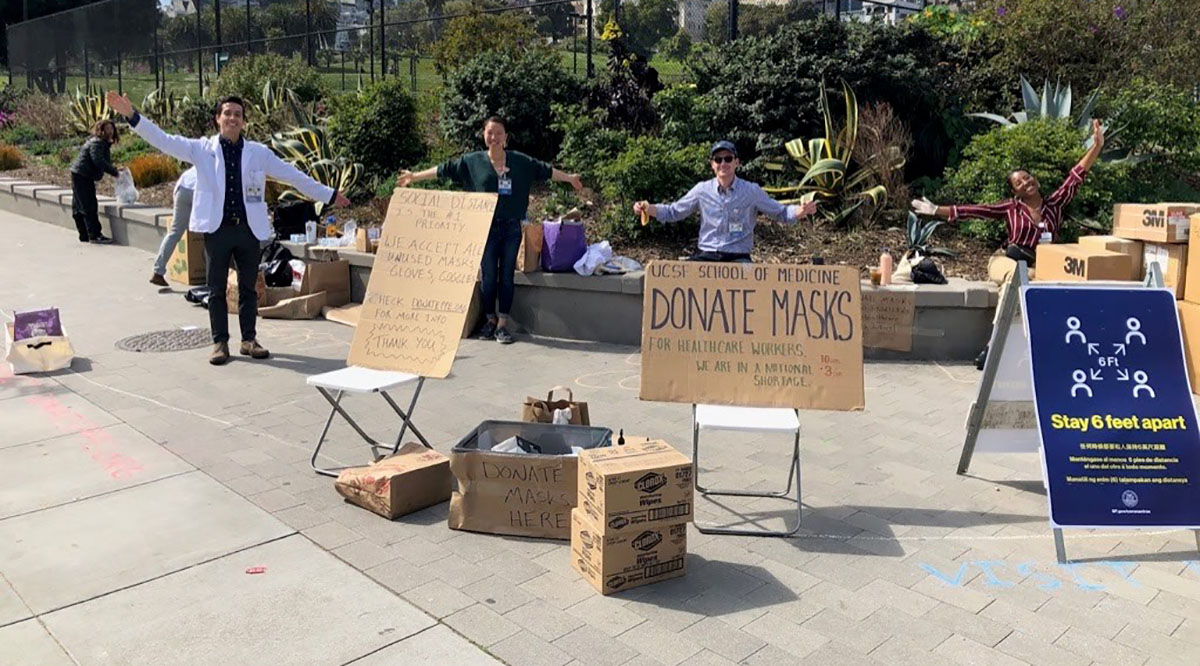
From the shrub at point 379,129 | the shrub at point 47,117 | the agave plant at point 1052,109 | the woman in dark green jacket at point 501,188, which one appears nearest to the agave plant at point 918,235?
the agave plant at point 1052,109

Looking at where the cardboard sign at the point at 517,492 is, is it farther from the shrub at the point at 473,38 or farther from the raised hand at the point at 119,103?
the shrub at the point at 473,38

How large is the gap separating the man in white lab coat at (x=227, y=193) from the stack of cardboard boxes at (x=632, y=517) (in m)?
4.47

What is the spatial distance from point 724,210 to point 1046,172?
368 centimetres

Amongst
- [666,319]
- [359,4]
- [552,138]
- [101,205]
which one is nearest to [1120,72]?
[552,138]

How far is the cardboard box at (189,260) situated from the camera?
11047 mm

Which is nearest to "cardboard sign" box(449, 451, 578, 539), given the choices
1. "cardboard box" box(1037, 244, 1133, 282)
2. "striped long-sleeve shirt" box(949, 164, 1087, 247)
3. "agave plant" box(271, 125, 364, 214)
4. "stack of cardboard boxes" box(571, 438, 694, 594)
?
"stack of cardboard boxes" box(571, 438, 694, 594)

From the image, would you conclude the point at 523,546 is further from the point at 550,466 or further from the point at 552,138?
the point at 552,138

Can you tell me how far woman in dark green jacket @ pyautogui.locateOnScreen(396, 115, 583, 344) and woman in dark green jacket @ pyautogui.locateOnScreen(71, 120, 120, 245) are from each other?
684 cm

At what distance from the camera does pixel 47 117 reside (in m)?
25.2

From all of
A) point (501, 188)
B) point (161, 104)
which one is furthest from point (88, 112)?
point (501, 188)

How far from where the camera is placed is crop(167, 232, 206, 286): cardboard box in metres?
11.0

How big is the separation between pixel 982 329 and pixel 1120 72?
5.25 m

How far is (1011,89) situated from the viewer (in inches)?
462

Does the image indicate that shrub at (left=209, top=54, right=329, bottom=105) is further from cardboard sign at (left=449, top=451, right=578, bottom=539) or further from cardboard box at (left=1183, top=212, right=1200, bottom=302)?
cardboard sign at (left=449, top=451, right=578, bottom=539)
